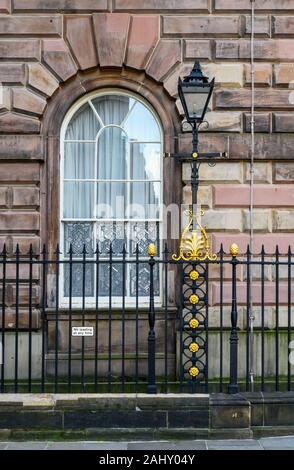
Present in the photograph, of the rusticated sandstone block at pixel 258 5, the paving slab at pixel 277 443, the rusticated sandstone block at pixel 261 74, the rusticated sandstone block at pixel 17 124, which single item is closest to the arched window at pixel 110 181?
the rusticated sandstone block at pixel 17 124

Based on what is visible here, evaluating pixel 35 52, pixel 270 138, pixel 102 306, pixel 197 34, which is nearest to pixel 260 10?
pixel 197 34

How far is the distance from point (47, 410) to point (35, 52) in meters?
5.75

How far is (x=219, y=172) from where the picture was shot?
452 inches

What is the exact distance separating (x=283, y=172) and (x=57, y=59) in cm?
408

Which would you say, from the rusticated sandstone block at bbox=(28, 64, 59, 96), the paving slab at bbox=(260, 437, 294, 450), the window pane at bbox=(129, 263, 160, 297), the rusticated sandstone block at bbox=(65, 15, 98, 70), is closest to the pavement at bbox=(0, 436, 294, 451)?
the paving slab at bbox=(260, 437, 294, 450)

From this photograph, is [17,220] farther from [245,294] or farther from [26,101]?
[245,294]

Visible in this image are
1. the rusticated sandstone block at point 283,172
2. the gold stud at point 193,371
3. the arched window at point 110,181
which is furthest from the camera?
the arched window at point 110,181

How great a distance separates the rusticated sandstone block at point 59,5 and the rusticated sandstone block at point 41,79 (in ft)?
3.07

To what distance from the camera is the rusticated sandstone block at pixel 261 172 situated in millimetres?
11500

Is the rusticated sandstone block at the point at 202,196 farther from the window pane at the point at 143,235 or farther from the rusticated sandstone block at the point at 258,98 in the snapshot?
the rusticated sandstone block at the point at 258,98

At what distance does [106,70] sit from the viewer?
11.7 meters

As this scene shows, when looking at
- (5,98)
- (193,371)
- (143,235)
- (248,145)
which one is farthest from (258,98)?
(193,371)

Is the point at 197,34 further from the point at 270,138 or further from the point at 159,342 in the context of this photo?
the point at 159,342

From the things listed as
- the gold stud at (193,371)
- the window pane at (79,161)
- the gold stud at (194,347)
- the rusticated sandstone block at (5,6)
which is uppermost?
the rusticated sandstone block at (5,6)
